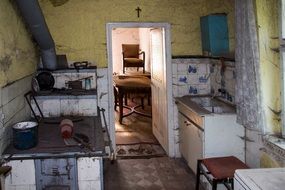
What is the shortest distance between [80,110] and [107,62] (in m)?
0.87

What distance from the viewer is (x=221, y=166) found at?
291 cm

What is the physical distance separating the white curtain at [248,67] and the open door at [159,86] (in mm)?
1917

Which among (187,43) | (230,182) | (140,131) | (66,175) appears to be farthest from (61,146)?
(140,131)

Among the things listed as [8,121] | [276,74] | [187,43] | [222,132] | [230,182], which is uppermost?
[187,43]

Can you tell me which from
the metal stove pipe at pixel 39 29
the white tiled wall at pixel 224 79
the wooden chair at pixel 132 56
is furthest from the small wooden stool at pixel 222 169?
the wooden chair at pixel 132 56

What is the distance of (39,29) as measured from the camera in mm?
3514

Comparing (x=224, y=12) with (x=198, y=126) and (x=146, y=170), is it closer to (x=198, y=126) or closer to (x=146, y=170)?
(x=198, y=126)

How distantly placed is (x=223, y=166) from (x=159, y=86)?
230 centimetres

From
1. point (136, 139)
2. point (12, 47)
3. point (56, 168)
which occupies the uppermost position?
point (12, 47)

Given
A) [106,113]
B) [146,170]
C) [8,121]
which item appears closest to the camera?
[8,121]

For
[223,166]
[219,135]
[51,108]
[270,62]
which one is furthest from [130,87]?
[270,62]

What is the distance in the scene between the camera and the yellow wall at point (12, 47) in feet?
9.43

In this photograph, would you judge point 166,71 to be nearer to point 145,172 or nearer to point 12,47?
point 145,172

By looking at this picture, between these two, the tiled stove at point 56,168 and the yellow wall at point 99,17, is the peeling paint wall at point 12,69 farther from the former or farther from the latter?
the yellow wall at point 99,17
